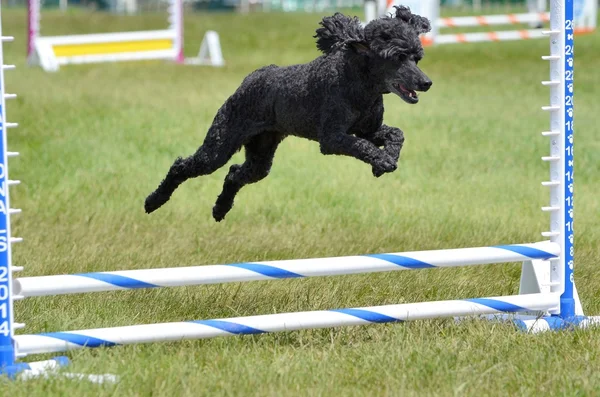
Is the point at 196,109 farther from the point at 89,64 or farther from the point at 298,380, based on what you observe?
the point at 298,380

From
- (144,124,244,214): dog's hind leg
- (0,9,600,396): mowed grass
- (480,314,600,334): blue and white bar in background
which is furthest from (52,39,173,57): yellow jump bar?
(480,314,600,334): blue and white bar in background

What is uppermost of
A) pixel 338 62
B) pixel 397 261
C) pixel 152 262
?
pixel 338 62

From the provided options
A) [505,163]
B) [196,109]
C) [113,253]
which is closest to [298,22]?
[196,109]

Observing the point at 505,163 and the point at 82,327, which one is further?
the point at 505,163

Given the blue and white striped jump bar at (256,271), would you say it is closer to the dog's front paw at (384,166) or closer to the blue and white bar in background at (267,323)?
the blue and white bar in background at (267,323)

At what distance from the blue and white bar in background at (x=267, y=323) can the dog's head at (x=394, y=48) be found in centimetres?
80

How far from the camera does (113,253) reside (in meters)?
5.78

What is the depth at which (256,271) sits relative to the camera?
3.62 meters

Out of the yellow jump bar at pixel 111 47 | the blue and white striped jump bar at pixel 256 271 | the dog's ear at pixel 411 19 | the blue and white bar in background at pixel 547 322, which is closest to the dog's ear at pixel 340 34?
the dog's ear at pixel 411 19

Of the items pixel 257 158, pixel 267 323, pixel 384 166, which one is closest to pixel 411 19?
pixel 384 166

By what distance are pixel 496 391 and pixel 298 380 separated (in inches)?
25.5

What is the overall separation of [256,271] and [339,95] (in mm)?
712

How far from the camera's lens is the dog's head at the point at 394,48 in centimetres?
354

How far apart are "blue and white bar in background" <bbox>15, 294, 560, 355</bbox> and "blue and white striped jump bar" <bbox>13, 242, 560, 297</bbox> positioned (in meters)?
0.15
